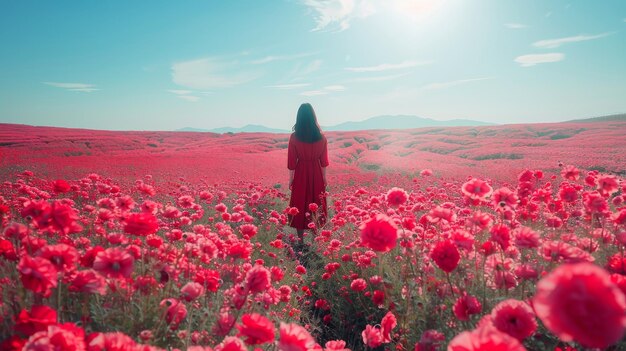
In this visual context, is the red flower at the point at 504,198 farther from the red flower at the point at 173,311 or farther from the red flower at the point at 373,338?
the red flower at the point at 173,311

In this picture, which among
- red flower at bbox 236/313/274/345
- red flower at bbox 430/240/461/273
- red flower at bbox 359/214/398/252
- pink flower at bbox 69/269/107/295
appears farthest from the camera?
red flower at bbox 359/214/398/252

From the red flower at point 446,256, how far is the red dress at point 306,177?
413cm

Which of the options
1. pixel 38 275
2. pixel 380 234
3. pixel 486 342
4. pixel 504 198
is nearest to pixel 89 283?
pixel 38 275

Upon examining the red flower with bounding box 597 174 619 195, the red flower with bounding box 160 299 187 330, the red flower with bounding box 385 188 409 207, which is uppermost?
the red flower with bounding box 597 174 619 195

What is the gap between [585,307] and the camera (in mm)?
838

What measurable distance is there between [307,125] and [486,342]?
4958mm

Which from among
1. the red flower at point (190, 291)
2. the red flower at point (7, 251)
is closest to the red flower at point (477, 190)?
the red flower at point (190, 291)

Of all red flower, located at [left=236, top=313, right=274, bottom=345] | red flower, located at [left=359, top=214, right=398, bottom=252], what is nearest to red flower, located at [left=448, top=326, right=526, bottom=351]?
red flower, located at [left=236, top=313, right=274, bottom=345]

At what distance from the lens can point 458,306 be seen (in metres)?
1.70

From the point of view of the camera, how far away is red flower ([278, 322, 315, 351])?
48.7 inches

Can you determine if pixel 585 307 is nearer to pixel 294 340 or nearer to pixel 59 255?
pixel 294 340

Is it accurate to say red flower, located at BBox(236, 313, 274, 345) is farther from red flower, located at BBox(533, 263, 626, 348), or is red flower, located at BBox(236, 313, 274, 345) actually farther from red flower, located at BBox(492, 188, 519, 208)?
red flower, located at BBox(492, 188, 519, 208)

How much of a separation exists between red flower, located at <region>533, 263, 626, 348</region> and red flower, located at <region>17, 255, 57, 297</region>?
165cm

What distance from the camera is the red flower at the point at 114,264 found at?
1.53 meters
